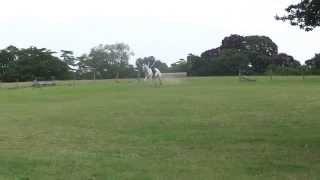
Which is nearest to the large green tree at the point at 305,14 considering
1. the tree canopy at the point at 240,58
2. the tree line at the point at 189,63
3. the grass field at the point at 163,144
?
the grass field at the point at 163,144

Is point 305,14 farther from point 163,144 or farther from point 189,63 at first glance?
point 189,63

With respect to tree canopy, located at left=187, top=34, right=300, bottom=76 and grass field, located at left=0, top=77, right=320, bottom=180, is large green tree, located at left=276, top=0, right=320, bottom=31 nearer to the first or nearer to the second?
grass field, located at left=0, top=77, right=320, bottom=180

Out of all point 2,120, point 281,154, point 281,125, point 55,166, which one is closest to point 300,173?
point 281,154

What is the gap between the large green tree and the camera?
1377 centimetres

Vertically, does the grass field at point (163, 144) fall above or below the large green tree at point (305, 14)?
below

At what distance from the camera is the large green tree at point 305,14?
13.8m

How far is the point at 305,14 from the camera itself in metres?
14.1

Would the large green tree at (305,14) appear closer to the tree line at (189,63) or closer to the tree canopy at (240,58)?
the tree line at (189,63)

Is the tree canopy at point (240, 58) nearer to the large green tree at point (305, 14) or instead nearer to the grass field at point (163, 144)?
the grass field at point (163, 144)

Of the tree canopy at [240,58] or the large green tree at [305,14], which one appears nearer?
the large green tree at [305,14]

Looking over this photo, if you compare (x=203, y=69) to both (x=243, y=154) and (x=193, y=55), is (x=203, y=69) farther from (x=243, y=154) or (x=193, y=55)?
(x=243, y=154)

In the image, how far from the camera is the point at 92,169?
37.5 feet

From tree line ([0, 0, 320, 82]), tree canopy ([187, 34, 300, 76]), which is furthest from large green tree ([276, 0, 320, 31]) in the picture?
tree canopy ([187, 34, 300, 76])

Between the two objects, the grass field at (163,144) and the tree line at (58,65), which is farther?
the tree line at (58,65)
